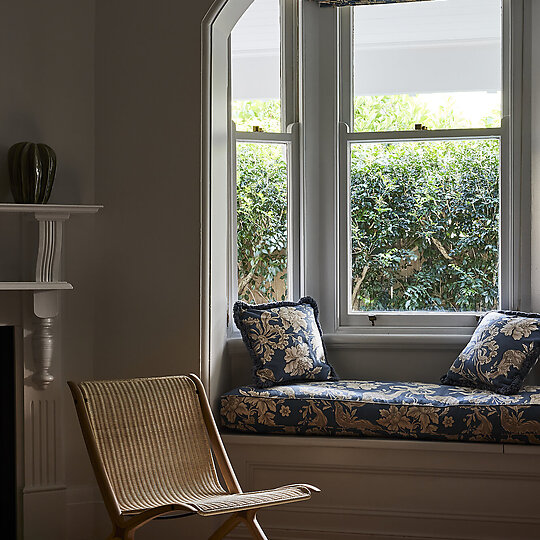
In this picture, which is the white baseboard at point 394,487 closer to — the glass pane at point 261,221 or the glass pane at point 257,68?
the glass pane at point 261,221

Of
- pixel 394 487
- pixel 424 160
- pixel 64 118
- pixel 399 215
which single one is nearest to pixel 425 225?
pixel 399 215

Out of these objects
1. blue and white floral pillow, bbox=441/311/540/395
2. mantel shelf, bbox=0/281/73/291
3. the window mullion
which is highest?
the window mullion

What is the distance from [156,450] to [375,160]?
1.90 m

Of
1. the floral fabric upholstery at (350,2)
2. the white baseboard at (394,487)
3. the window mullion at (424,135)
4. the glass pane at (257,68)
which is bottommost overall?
the white baseboard at (394,487)

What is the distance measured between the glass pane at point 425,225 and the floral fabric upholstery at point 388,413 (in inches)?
24.6

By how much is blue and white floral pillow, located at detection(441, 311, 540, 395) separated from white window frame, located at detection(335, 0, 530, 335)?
245 millimetres

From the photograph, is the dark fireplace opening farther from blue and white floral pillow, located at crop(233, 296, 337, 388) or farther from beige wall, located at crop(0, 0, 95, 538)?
blue and white floral pillow, located at crop(233, 296, 337, 388)

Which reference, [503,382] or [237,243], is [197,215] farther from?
[503,382]

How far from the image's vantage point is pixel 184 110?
10.2 feet

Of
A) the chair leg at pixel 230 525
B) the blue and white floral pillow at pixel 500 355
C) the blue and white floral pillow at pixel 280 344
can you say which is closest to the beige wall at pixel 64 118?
the blue and white floral pillow at pixel 280 344

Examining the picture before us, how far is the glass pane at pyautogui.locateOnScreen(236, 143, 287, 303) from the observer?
12.1 feet

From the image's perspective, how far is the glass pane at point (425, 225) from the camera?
3676mm

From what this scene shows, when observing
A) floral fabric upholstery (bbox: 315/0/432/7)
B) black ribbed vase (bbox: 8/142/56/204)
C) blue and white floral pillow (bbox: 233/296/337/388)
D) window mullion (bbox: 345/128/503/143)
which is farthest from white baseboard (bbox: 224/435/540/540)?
floral fabric upholstery (bbox: 315/0/432/7)

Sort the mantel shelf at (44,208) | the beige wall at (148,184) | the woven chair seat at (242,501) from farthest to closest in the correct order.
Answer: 1. the beige wall at (148,184)
2. the mantel shelf at (44,208)
3. the woven chair seat at (242,501)
